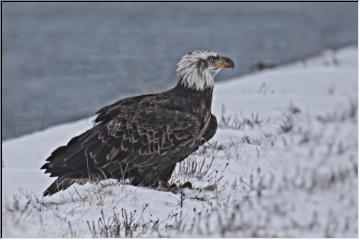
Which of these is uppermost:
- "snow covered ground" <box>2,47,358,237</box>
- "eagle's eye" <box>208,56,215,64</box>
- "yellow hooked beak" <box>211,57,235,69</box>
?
"eagle's eye" <box>208,56,215,64</box>

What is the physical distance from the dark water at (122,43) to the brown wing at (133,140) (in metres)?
5.47

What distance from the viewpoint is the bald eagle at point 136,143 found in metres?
7.35

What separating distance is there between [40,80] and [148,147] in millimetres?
11468

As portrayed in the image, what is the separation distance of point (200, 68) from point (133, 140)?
969 millimetres

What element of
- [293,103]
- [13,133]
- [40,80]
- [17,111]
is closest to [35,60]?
[40,80]

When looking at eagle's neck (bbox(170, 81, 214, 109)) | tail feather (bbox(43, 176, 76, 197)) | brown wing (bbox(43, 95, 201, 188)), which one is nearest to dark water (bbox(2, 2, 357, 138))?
eagle's neck (bbox(170, 81, 214, 109))

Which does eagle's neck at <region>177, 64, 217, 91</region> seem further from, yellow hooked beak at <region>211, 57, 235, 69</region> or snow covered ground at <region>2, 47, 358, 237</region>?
snow covered ground at <region>2, 47, 358, 237</region>

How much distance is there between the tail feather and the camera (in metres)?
7.21

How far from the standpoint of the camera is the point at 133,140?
24.8ft

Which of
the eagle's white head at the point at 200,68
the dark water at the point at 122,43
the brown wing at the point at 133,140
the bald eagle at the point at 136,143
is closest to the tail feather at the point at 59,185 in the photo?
the bald eagle at the point at 136,143

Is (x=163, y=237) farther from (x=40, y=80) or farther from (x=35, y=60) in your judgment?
(x=35, y=60)

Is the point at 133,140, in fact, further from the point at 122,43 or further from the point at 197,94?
the point at 122,43

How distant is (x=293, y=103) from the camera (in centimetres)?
1188

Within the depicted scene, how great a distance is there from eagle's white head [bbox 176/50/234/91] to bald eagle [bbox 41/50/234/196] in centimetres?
19
